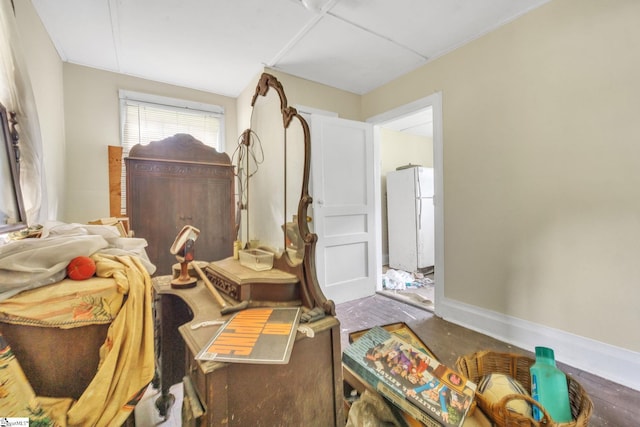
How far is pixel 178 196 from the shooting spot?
2.42 meters

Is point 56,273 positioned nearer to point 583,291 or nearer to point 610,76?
point 583,291

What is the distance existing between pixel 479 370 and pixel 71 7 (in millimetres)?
3232

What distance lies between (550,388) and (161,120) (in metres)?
3.51

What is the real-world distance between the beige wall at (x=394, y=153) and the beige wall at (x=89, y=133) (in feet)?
11.6

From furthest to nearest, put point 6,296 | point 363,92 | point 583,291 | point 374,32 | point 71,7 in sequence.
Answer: point 363,92, point 374,32, point 71,7, point 583,291, point 6,296

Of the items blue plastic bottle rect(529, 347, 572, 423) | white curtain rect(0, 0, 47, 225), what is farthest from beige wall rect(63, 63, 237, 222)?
blue plastic bottle rect(529, 347, 572, 423)

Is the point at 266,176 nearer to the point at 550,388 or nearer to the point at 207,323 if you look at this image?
the point at 207,323

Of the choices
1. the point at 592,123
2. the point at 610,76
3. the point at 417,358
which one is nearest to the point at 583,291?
the point at 592,123

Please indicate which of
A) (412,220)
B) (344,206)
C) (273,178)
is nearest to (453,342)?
(344,206)

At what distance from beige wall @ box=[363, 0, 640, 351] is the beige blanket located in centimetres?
227

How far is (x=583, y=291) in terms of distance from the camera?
5.36 ft

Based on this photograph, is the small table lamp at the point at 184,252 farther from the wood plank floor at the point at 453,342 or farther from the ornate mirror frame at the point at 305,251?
the wood plank floor at the point at 453,342

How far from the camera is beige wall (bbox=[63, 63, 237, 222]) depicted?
2.37 m

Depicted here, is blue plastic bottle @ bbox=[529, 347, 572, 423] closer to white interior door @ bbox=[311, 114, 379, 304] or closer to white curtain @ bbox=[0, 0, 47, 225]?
white interior door @ bbox=[311, 114, 379, 304]
